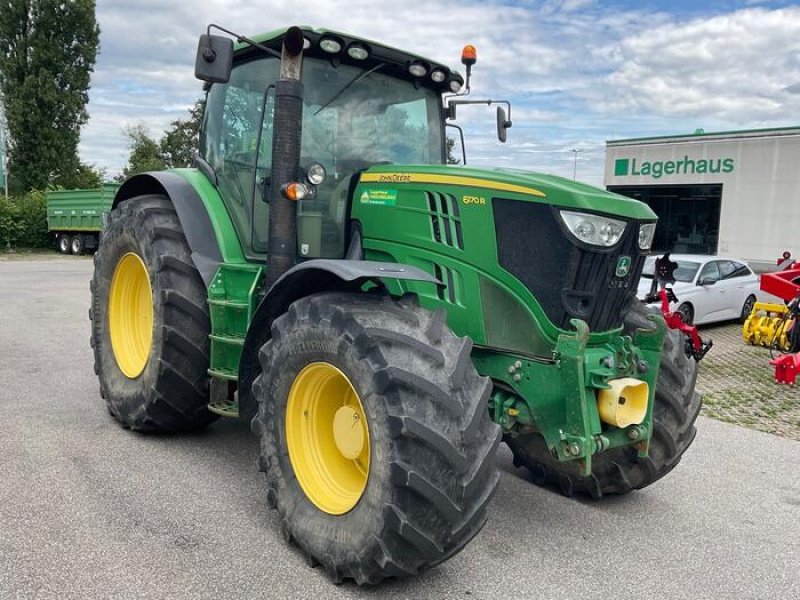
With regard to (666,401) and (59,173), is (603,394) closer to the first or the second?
(666,401)

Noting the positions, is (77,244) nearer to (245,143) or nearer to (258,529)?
(245,143)

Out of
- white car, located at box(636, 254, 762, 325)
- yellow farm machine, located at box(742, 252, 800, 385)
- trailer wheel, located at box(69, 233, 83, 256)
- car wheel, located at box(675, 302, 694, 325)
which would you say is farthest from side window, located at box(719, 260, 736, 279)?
trailer wheel, located at box(69, 233, 83, 256)

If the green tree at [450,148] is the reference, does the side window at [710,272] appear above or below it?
below

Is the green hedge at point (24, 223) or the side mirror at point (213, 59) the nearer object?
the side mirror at point (213, 59)

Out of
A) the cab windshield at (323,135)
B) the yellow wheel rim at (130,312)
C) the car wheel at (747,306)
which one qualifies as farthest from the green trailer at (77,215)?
the cab windshield at (323,135)

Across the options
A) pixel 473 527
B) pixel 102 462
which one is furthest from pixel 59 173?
pixel 473 527

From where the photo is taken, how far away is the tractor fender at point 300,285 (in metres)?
3.16

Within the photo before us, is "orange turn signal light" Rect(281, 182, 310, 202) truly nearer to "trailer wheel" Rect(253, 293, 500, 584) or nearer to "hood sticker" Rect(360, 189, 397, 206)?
"hood sticker" Rect(360, 189, 397, 206)

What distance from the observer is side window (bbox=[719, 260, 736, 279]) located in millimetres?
13689

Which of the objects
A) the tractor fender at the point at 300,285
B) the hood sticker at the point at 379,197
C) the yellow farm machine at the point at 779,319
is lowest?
the yellow farm machine at the point at 779,319

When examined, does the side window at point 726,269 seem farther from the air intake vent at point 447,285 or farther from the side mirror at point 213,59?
the side mirror at point 213,59

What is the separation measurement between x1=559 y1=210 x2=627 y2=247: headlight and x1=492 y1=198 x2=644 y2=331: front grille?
Result: 37 millimetres

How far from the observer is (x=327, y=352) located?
312 centimetres

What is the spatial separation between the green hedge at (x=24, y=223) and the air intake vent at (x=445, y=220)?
2674 centimetres
